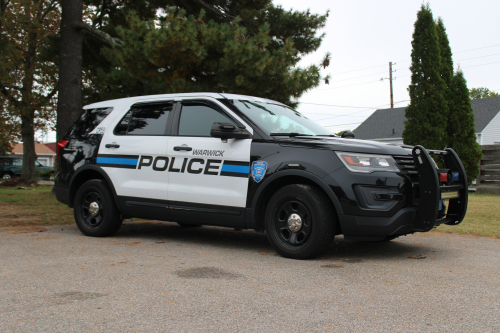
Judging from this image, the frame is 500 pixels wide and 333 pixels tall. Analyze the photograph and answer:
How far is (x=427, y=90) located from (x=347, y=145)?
16.6 metres

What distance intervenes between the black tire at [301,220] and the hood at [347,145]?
1.48 feet

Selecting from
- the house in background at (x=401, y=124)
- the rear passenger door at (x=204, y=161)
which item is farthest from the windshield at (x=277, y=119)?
the house in background at (x=401, y=124)

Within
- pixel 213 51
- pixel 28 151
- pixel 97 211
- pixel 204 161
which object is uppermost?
pixel 213 51

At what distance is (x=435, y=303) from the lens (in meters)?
3.59

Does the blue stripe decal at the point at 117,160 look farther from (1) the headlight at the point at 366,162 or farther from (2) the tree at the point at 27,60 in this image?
(2) the tree at the point at 27,60

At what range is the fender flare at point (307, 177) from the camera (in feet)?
16.4

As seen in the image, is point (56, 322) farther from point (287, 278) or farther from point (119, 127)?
point (119, 127)

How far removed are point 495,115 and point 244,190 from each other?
3640 cm

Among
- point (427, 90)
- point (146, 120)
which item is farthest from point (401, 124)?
point (146, 120)

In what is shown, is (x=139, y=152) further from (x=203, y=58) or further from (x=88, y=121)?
(x=203, y=58)

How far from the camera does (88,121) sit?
7324 mm

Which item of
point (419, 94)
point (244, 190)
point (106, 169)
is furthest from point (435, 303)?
point (419, 94)

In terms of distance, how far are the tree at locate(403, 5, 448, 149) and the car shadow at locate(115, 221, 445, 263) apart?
13840mm

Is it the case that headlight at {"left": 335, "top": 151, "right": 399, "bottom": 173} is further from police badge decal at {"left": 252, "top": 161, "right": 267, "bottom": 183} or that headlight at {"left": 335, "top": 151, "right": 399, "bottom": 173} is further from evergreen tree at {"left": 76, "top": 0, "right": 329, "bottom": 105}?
evergreen tree at {"left": 76, "top": 0, "right": 329, "bottom": 105}
